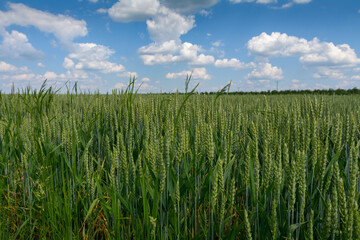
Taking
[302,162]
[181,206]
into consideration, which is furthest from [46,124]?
[302,162]

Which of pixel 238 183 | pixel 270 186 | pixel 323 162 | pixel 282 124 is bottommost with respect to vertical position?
pixel 238 183

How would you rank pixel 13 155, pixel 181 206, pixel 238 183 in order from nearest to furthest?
pixel 181 206, pixel 238 183, pixel 13 155

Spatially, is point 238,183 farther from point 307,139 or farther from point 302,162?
point 302,162

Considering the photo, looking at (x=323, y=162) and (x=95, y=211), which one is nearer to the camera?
(x=323, y=162)

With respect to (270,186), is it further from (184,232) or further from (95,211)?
(95,211)

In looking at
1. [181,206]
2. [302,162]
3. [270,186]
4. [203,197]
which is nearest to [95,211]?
[181,206]

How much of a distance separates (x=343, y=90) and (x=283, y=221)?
58.4ft

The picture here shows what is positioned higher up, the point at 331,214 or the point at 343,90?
the point at 343,90

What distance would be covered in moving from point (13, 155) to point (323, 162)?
7.48ft

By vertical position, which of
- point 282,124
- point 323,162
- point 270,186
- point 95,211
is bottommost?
point 95,211

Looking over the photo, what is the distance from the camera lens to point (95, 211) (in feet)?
5.51

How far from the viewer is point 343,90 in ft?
52.0

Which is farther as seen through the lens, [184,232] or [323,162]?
→ [184,232]

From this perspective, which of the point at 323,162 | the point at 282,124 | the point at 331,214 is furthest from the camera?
the point at 282,124
